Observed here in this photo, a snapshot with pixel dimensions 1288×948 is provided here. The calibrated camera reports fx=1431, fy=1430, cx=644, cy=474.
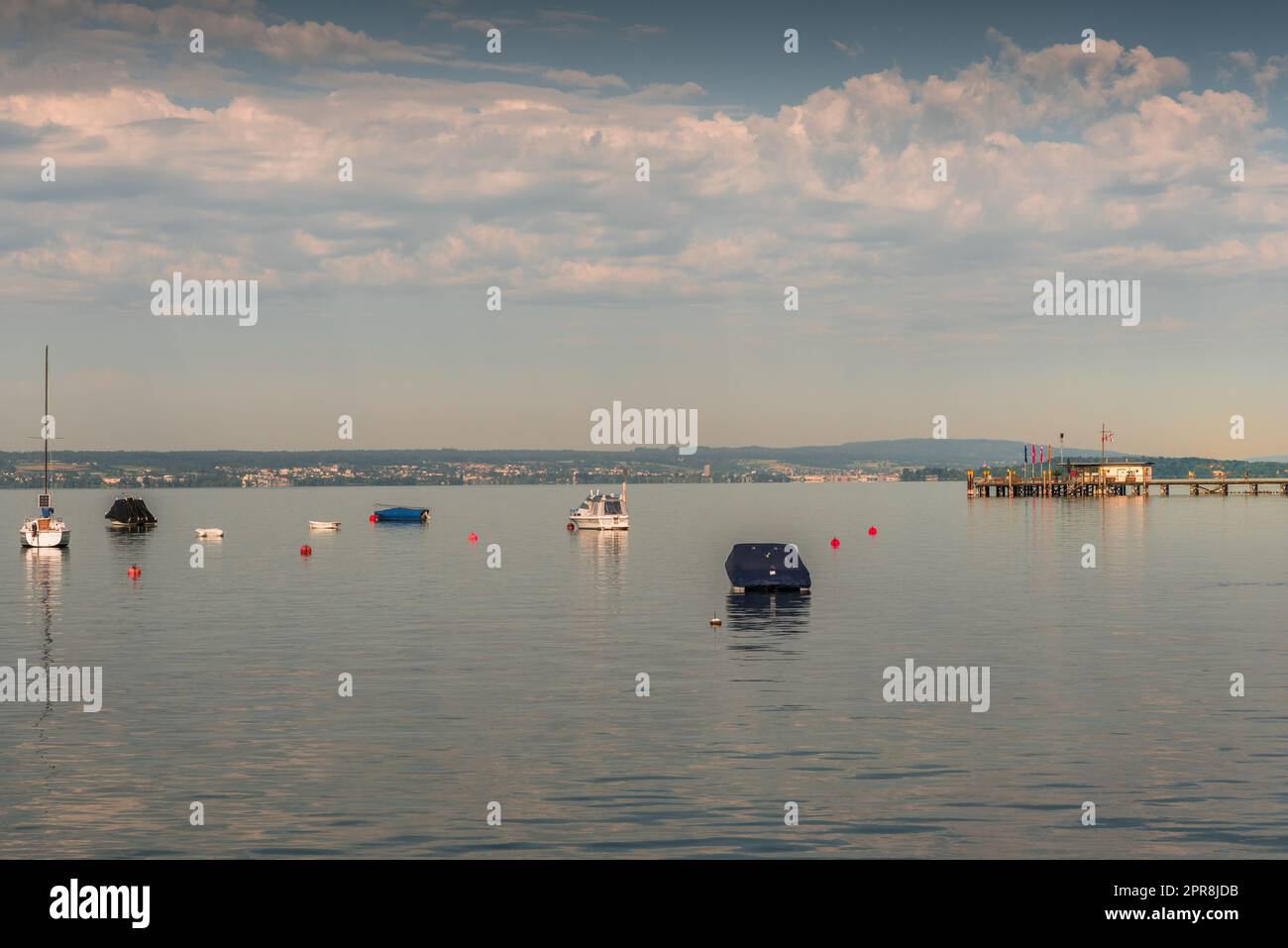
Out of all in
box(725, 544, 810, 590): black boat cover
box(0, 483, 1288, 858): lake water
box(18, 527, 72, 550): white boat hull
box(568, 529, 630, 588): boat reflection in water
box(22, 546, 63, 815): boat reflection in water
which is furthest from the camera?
box(18, 527, 72, 550): white boat hull

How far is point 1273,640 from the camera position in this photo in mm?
74375

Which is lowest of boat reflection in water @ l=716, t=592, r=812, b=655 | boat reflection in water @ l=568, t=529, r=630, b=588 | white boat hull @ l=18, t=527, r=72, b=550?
boat reflection in water @ l=568, t=529, r=630, b=588

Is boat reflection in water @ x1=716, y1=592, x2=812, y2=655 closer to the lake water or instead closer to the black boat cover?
the lake water

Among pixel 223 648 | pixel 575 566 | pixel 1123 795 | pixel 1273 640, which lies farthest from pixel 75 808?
pixel 575 566

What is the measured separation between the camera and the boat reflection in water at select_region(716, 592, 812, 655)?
7476 centimetres

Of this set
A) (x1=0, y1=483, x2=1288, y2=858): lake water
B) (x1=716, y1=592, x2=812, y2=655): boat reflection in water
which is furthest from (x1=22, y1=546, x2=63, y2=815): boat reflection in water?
(x1=716, y1=592, x2=812, y2=655): boat reflection in water

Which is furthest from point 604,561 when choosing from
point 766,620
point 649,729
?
point 649,729

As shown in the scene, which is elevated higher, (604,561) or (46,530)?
(46,530)

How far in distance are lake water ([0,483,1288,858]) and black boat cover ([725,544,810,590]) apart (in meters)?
2.69

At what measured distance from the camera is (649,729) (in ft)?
158

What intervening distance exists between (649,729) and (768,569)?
60222mm

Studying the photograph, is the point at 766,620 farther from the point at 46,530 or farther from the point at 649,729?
the point at 46,530

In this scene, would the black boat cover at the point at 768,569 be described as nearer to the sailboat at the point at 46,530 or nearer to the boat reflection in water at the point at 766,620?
the boat reflection in water at the point at 766,620
